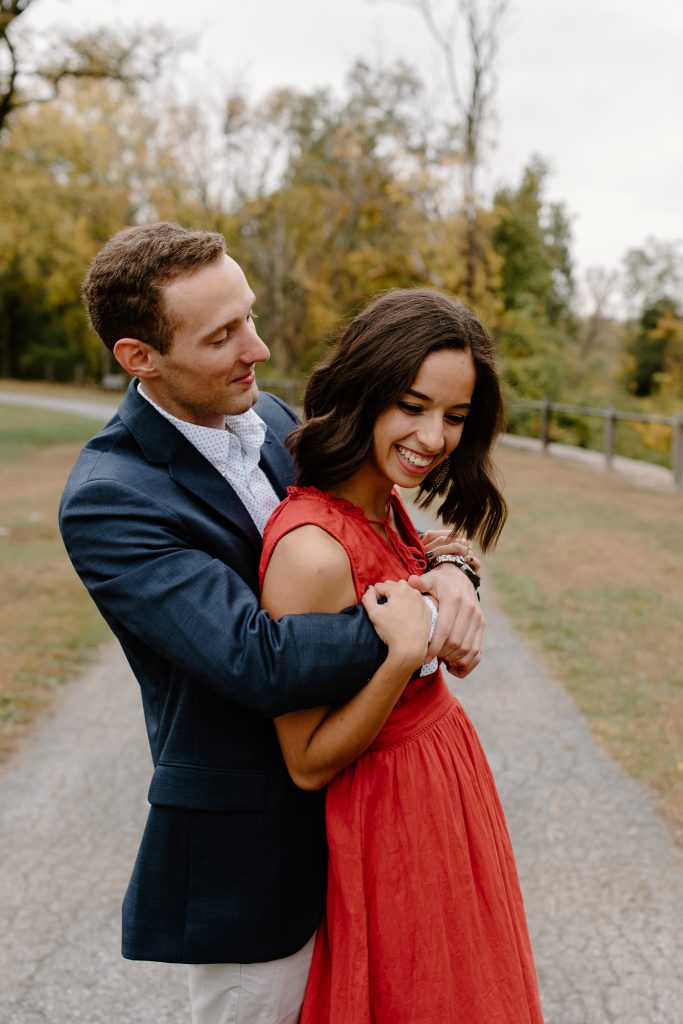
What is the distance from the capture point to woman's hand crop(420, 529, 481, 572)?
214 centimetres

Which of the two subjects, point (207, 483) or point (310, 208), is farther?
point (310, 208)

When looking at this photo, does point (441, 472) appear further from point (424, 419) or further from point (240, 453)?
point (240, 453)

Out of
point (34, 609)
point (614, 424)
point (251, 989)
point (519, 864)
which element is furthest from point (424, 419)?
point (614, 424)

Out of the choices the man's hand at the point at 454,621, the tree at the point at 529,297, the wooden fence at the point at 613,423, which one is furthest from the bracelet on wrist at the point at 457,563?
the tree at the point at 529,297

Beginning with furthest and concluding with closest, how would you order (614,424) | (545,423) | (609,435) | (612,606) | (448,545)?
(545,423)
(614,424)
(609,435)
(612,606)
(448,545)

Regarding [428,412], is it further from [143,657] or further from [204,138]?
[204,138]

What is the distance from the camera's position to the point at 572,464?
58.2 ft

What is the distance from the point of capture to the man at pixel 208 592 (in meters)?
1.58

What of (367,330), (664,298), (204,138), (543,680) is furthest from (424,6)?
(664,298)

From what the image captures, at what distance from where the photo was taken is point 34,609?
296 inches

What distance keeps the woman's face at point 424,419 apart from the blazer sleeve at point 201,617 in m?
0.35

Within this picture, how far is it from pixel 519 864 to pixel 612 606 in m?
3.93

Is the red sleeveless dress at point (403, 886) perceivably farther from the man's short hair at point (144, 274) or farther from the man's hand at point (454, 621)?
the man's short hair at point (144, 274)

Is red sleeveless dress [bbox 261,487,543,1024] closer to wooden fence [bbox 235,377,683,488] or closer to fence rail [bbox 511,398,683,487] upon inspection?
wooden fence [bbox 235,377,683,488]
